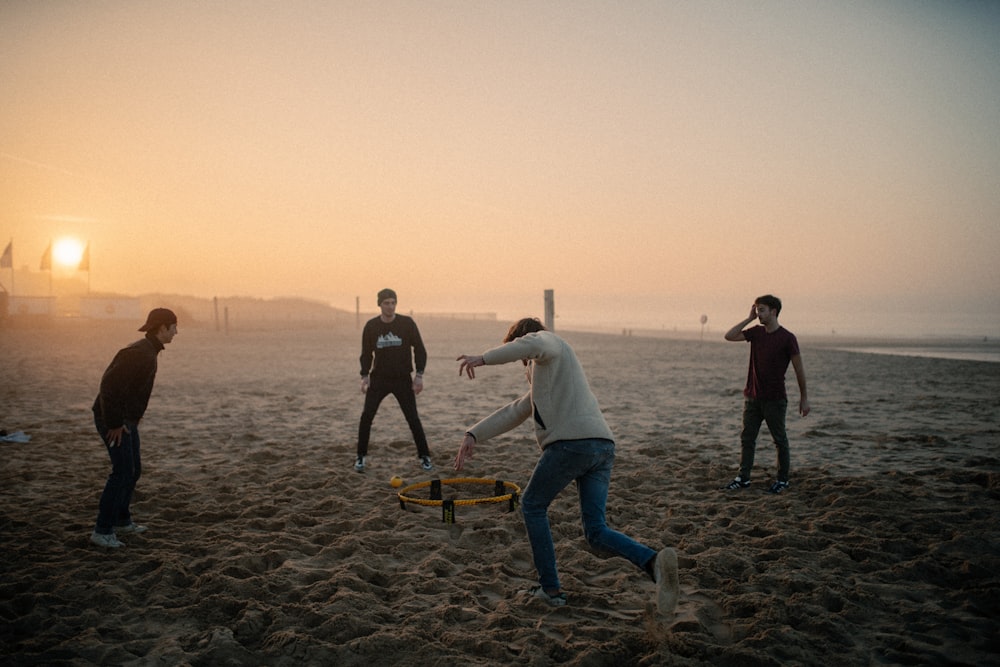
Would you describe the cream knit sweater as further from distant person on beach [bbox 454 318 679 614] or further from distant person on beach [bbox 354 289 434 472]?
distant person on beach [bbox 354 289 434 472]

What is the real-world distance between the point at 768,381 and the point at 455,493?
12.0 ft

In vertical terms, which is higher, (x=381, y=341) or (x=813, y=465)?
(x=381, y=341)

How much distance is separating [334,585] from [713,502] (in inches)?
154

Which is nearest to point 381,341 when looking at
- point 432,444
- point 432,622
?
point 432,444

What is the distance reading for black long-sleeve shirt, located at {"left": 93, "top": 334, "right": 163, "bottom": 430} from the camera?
4.71 meters

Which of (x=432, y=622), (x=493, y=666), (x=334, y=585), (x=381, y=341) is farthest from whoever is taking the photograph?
(x=381, y=341)

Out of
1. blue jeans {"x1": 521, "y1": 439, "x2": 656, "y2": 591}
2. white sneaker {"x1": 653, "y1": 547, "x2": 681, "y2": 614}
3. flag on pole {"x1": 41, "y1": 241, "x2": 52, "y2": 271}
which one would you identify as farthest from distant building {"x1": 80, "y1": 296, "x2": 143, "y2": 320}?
white sneaker {"x1": 653, "y1": 547, "x2": 681, "y2": 614}

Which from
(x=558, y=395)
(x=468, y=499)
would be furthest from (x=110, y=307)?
(x=558, y=395)

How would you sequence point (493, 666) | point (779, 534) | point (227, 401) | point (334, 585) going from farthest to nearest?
point (227, 401), point (779, 534), point (334, 585), point (493, 666)

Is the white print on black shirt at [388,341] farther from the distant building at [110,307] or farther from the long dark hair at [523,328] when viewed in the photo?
the distant building at [110,307]

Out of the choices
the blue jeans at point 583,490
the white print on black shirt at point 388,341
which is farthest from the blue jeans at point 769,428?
the white print on black shirt at point 388,341

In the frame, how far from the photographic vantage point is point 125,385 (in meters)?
4.73

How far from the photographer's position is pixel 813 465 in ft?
24.7

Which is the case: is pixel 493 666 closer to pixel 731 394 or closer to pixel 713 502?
pixel 713 502
